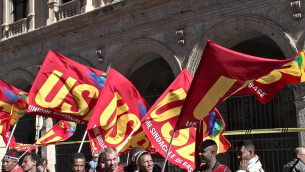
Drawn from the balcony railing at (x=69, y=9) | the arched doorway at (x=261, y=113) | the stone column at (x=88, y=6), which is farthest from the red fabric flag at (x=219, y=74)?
the balcony railing at (x=69, y=9)

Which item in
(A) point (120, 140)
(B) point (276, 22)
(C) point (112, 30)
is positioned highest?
(C) point (112, 30)

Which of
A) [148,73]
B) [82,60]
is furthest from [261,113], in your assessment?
[82,60]

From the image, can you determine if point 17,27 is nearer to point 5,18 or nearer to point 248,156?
point 5,18

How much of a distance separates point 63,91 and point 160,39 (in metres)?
4.39

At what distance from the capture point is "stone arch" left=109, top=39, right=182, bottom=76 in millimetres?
12680

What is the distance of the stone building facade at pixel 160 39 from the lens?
11.1 meters

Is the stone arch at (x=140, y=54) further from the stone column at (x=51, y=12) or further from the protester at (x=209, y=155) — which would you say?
the protester at (x=209, y=155)

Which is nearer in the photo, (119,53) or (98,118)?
(98,118)

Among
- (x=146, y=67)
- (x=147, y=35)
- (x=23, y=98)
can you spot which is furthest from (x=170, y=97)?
(x=146, y=67)

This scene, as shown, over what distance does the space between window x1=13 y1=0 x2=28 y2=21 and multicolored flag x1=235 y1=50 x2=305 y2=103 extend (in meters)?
12.9

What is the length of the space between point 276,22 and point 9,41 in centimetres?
996

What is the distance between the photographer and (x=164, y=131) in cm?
752

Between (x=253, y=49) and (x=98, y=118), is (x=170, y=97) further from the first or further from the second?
(x=253, y=49)

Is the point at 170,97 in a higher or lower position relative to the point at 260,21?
lower
